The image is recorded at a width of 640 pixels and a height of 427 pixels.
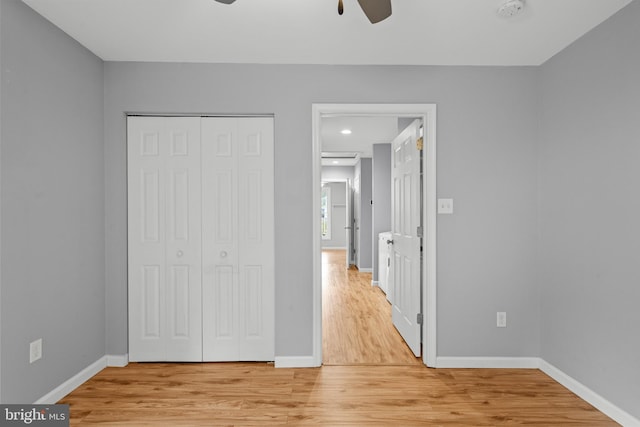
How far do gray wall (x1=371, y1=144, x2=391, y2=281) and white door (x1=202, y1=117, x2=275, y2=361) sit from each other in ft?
11.2

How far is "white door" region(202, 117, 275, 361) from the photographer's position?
9.16 ft

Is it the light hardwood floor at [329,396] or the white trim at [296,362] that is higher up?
the white trim at [296,362]

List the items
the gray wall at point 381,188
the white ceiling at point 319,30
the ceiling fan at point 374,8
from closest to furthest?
the ceiling fan at point 374,8, the white ceiling at point 319,30, the gray wall at point 381,188

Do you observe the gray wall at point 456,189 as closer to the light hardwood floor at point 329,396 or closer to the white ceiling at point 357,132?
the light hardwood floor at point 329,396

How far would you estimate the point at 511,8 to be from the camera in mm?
1993

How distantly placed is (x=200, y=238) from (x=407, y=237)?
1866mm

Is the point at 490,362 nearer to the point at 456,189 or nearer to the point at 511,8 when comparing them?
the point at 456,189

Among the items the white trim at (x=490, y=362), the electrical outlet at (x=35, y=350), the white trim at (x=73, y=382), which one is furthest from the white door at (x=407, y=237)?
the electrical outlet at (x=35, y=350)

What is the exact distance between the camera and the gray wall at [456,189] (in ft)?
9.06

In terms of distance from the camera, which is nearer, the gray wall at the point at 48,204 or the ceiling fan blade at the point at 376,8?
the ceiling fan blade at the point at 376,8

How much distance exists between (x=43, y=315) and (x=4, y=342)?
27cm

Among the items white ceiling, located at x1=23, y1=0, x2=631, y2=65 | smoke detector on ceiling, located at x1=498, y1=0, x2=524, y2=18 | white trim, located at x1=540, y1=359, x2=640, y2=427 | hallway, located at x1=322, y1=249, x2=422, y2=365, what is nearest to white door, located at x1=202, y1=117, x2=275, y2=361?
white ceiling, located at x1=23, y1=0, x2=631, y2=65

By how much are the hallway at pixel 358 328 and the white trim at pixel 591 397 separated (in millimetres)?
970

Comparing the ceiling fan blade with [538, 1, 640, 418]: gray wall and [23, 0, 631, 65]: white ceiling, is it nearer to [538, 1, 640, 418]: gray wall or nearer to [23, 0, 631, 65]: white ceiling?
[23, 0, 631, 65]: white ceiling
